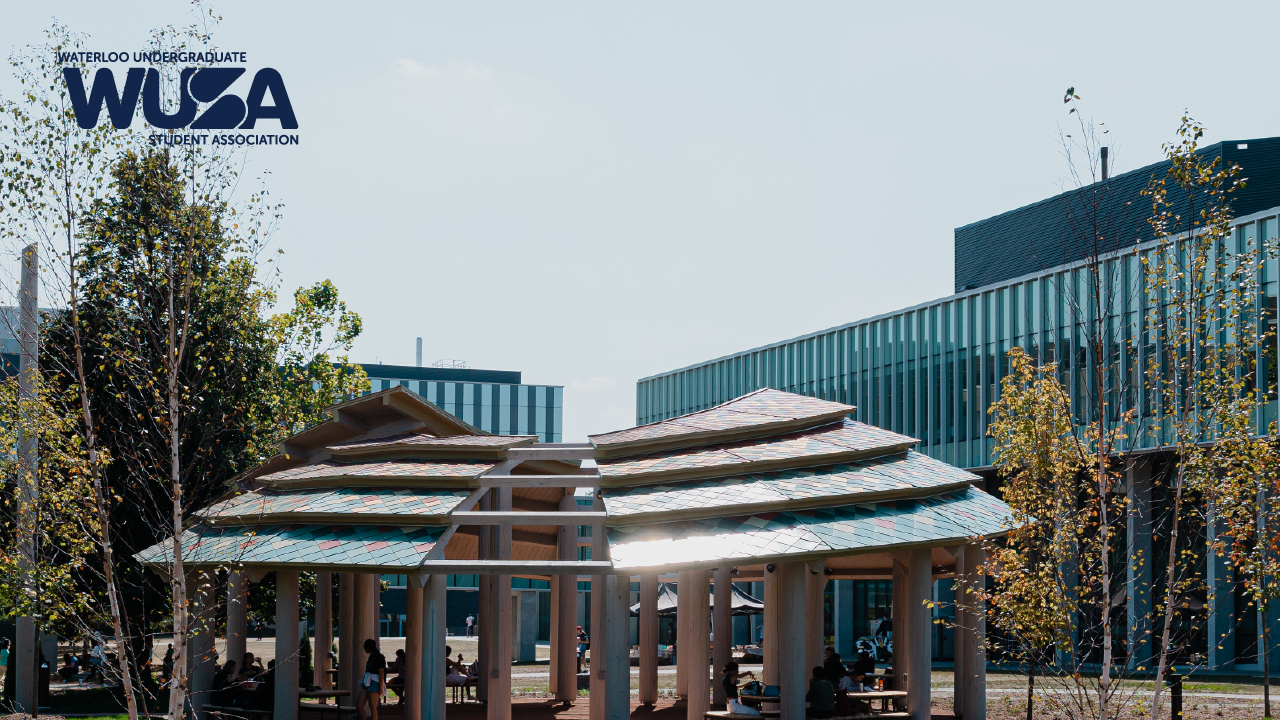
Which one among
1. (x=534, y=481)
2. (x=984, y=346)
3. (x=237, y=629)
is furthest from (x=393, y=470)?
(x=984, y=346)

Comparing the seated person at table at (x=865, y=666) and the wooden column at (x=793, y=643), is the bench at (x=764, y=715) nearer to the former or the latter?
the wooden column at (x=793, y=643)

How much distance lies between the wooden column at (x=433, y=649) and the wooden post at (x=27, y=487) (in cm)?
532

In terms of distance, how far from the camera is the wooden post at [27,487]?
1762 centimetres

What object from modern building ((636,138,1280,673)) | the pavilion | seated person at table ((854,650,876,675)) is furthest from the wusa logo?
modern building ((636,138,1280,673))

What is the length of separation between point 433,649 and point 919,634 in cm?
723

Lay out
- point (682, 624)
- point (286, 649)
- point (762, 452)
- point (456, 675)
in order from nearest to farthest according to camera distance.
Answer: point (286, 649), point (762, 452), point (456, 675), point (682, 624)

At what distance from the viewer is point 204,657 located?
20.6 metres

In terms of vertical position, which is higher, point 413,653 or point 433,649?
point 433,649

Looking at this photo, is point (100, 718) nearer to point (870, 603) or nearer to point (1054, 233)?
point (870, 603)

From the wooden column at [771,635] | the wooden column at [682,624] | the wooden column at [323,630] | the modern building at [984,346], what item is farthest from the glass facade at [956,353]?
the wooden column at [323,630]

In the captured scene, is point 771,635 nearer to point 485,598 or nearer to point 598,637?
point 598,637

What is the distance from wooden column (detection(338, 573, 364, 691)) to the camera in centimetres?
2517

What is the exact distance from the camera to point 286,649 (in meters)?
19.8

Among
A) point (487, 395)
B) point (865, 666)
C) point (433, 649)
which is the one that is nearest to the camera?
point (433, 649)
